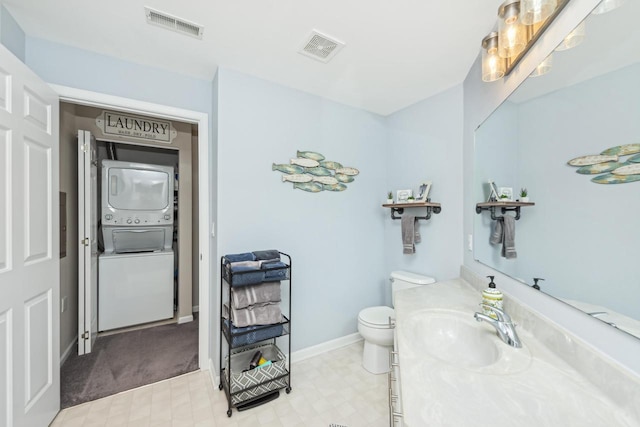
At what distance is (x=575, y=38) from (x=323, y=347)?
8.30 ft

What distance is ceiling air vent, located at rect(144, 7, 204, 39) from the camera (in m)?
1.41

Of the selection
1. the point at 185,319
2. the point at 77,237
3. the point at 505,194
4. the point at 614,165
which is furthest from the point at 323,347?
the point at 77,237

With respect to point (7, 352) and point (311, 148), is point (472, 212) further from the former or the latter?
point (7, 352)

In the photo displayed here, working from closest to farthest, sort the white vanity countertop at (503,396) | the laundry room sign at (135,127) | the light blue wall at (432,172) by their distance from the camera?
the white vanity countertop at (503,396)
the light blue wall at (432,172)
the laundry room sign at (135,127)

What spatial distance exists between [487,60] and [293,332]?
231cm

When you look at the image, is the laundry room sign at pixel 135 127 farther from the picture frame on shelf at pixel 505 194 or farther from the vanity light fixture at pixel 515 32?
the picture frame on shelf at pixel 505 194

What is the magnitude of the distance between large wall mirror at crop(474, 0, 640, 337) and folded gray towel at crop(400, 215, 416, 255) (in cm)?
102

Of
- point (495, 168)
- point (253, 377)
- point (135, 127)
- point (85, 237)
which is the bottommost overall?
point (253, 377)

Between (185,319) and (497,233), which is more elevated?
(497,233)

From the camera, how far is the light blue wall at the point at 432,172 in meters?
2.11

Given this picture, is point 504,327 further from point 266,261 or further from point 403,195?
point 403,195

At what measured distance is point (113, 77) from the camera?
1.77 meters

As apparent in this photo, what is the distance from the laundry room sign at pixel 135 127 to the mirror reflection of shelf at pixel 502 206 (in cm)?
311

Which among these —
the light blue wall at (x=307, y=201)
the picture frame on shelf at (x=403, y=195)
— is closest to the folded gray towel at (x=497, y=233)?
the picture frame on shelf at (x=403, y=195)
